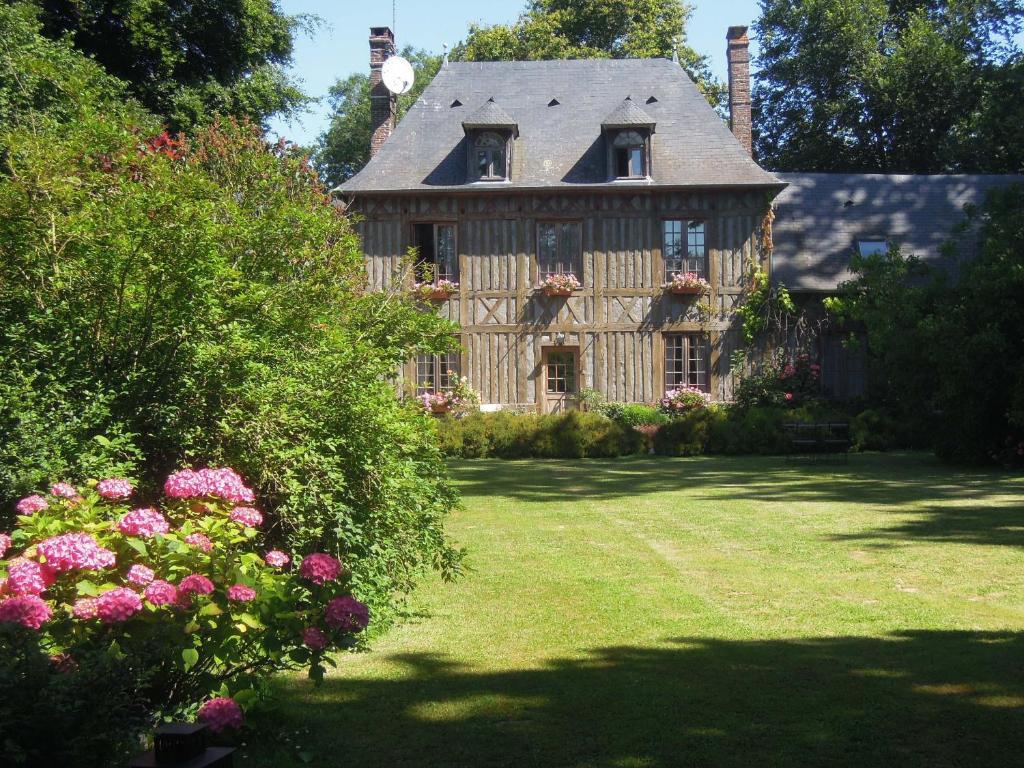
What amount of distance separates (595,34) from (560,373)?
18.8 m

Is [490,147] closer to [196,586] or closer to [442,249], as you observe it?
[442,249]

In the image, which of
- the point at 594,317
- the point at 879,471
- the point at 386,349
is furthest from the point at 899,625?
the point at 594,317

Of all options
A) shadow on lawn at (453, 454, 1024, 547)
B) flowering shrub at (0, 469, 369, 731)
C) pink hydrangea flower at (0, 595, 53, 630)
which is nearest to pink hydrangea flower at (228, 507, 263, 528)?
flowering shrub at (0, 469, 369, 731)

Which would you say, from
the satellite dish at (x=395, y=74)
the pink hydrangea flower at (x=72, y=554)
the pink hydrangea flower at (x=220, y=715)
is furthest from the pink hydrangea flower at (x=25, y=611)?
the satellite dish at (x=395, y=74)

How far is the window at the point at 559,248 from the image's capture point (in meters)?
22.9

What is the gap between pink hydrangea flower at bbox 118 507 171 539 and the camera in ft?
14.4

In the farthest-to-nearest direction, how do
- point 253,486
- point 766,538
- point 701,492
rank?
point 701,492 → point 766,538 → point 253,486

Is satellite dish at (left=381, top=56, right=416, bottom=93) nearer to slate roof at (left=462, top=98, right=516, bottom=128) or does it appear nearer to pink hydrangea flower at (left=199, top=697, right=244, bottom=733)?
slate roof at (left=462, top=98, right=516, bottom=128)

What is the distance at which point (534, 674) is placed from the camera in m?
5.34

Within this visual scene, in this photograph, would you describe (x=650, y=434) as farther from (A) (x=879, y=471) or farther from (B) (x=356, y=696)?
(B) (x=356, y=696)

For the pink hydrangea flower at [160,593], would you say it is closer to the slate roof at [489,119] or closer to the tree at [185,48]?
the tree at [185,48]

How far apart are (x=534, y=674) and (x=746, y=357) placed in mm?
18329

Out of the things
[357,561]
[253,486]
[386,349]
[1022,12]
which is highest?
[1022,12]

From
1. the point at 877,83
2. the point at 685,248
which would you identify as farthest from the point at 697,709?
the point at 877,83
